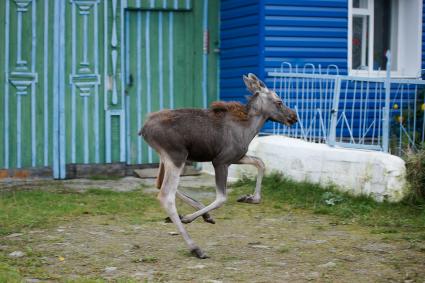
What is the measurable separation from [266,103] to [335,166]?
99.5 inches

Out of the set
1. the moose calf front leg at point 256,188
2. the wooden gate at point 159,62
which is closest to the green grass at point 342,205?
the moose calf front leg at point 256,188

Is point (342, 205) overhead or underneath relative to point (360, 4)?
underneath

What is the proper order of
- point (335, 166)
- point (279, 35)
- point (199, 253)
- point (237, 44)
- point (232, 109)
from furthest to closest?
point (237, 44) → point (279, 35) → point (335, 166) → point (232, 109) → point (199, 253)

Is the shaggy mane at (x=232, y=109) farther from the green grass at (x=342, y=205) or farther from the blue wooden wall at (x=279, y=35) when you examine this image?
the blue wooden wall at (x=279, y=35)

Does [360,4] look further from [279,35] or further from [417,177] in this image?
A: [417,177]

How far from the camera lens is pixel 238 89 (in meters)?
11.6

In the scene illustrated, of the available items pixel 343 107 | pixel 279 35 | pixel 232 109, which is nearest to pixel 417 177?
pixel 343 107

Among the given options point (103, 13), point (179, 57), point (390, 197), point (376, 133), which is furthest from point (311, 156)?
point (103, 13)

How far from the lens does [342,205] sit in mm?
9062

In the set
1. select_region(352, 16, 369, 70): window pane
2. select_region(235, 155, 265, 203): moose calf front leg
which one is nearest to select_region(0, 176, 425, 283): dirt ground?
select_region(235, 155, 265, 203): moose calf front leg

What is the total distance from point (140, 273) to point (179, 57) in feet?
21.4

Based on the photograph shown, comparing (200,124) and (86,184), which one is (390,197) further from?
(86,184)

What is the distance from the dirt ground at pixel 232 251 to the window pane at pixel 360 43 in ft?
13.5

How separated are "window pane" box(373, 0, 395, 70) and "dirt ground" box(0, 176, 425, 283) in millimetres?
4464
